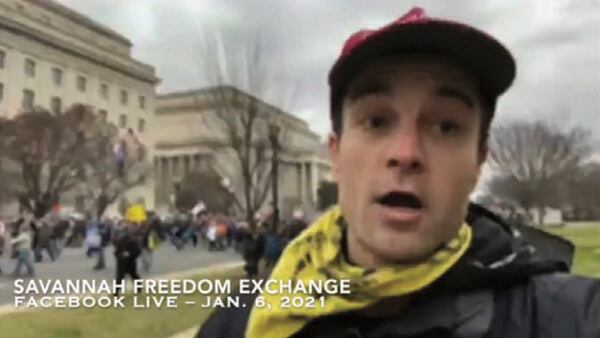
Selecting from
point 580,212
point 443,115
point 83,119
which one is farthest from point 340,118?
point 580,212

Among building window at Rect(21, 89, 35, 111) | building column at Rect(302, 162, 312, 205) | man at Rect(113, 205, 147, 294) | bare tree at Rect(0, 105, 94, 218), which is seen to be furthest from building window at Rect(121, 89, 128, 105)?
man at Rect(113, 205, 147, 294)

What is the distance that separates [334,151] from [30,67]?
2498 centimetres

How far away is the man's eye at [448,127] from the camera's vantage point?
3.39ft

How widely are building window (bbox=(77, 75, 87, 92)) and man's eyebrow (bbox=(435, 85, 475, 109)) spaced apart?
84.2 ft

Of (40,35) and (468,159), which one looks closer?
(468,159)

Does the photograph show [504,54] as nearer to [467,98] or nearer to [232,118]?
[467,98]

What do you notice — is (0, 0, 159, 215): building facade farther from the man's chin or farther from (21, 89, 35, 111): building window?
the man's chin

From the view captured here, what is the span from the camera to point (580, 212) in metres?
51.5

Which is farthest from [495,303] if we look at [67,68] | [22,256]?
[67,68]

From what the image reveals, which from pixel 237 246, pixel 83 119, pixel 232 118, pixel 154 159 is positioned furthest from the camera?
pixel 154 159

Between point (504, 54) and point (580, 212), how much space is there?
177 feet

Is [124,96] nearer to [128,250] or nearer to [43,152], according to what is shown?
[43,152]

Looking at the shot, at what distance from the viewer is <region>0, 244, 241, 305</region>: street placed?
36.1 ft

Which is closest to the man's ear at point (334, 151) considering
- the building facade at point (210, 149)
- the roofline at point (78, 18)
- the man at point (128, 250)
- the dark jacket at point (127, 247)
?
the building facade at point (210, 149)
